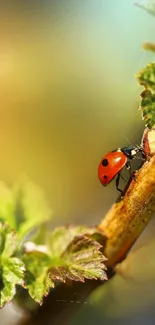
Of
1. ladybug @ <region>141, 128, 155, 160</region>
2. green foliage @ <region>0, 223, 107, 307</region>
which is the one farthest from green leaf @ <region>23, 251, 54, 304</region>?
ladybug @ <region>141, 128, 155, 160</region>

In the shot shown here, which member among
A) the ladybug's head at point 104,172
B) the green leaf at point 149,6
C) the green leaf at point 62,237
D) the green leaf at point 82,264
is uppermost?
the green leaf at point 149,6

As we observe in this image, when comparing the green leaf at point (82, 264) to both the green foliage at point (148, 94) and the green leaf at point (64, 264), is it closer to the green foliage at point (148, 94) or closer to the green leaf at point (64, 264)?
the green leaf at point (64, 264)

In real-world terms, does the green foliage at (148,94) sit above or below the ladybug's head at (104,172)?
above

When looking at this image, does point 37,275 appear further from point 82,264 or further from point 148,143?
point 148,143

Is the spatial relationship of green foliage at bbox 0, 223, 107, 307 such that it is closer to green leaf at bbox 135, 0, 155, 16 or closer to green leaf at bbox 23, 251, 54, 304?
green leaf at bbox 23, 251, 54, 304

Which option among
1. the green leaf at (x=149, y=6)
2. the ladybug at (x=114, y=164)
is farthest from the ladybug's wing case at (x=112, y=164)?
the green leaf at (x=149, y=6)

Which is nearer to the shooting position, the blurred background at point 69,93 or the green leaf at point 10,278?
the green leaf at point 10,278

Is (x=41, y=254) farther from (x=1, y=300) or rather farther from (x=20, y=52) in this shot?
(x=20, y=52)
